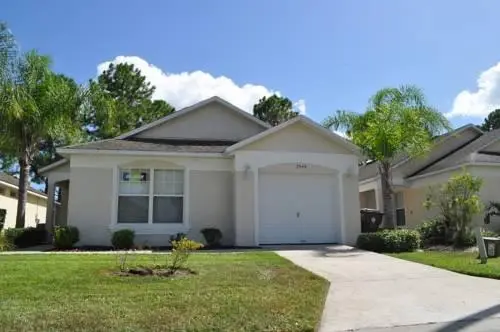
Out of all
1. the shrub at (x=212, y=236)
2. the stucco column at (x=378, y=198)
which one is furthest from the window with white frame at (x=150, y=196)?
the stucco column at (x=378, y=198)

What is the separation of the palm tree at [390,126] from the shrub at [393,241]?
1667mm

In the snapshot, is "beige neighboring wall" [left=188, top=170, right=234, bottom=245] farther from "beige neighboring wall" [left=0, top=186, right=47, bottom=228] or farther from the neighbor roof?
"beige neighboring wall" [left=0, top=186, right=47, bottom=228]

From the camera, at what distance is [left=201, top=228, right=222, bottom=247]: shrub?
54.4 feet

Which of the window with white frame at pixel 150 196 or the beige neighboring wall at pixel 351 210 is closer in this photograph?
the window with white frame at pixel 150 196

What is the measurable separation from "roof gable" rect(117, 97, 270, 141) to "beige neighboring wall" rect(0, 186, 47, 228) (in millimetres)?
13811

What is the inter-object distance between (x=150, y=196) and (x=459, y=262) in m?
10.6

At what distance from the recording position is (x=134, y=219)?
16.8 meters

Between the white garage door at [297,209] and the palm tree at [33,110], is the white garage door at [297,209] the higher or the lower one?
the lower one

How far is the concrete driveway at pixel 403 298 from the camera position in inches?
252

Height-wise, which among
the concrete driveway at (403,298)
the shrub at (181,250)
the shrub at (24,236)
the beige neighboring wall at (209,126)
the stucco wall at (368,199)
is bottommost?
the concrete driveway at (403,298)

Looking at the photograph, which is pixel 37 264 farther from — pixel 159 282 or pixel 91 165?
pixel 91 165

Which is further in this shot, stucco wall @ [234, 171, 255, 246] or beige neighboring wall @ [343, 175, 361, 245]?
beige neighboring wall @ [343, 175, 361, 245]

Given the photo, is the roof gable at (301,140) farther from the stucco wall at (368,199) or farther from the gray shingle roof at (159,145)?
the stucco wall at (368,199)

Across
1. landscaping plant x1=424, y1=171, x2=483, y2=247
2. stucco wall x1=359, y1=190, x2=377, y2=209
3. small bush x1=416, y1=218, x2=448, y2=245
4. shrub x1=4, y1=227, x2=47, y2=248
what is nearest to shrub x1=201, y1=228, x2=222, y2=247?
shrub x1=4, y1=227, x2=47, y2=248
